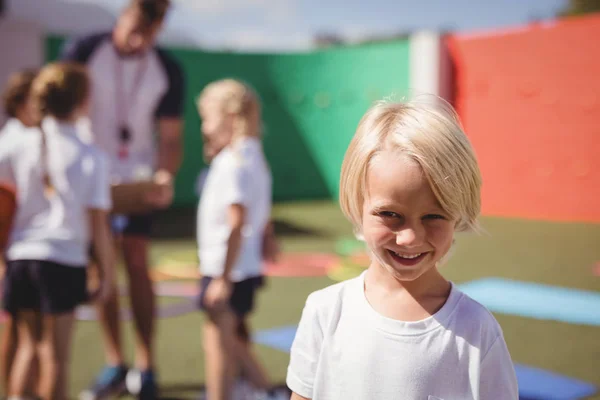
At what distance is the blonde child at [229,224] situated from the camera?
120 inches

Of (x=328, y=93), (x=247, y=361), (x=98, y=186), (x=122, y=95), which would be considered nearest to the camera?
(x=98, y=186)

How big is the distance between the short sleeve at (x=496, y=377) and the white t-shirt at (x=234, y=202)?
1816 mm

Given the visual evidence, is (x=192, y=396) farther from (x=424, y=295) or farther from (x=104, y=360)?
(x=424, y=295)

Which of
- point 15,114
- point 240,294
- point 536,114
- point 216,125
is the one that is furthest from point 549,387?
point 536,114

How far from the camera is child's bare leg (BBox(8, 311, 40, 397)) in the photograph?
116 inches

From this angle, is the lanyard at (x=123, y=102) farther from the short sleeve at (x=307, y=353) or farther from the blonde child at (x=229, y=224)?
the short sleeve at (x=307, y=353)

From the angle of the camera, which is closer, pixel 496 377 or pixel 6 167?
pixel 496 377

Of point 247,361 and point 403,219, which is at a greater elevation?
point 403,219

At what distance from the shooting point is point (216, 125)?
3195 millimetres

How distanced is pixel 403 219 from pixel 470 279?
5615 mm

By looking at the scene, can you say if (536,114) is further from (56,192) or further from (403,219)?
(403,219)

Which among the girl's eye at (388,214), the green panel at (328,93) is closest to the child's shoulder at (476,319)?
the girl's eye at (388,214)

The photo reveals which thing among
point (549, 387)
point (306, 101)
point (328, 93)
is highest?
point (328, 93)

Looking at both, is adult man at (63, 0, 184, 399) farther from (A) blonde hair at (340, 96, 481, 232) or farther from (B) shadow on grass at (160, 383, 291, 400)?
(A) blonde hair at (340, 96, 481, 232)
